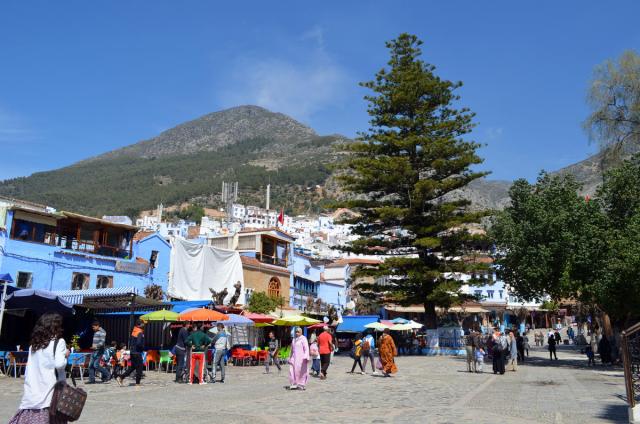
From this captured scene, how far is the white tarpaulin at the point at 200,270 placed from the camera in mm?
33906

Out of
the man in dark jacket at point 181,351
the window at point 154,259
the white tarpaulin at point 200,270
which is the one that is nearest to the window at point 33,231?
the window at point 154,259

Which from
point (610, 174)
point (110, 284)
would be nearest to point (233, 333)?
point (110, 284)

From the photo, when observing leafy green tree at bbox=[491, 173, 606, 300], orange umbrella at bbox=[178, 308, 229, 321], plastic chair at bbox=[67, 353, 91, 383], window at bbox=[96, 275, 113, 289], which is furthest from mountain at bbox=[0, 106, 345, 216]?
plastic chair at bbox=[67, 353, 91, 383]

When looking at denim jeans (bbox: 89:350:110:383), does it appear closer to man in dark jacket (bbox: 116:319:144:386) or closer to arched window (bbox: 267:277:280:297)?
man in dark jacket (bbox: 116:319:144:386)

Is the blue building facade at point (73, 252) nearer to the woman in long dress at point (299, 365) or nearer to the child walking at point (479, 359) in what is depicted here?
the woman in long dress at point (299, 365)

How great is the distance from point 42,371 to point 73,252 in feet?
80.8

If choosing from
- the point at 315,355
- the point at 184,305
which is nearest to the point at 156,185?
the point at 184,305

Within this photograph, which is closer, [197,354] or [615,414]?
[615,414]

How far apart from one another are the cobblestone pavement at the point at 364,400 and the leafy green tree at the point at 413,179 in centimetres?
1397

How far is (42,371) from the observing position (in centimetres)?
517

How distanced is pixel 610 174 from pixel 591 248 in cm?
348

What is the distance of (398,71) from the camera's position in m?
33.9

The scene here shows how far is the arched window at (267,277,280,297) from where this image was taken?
131 ft

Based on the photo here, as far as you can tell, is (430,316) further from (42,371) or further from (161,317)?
(42,371)
